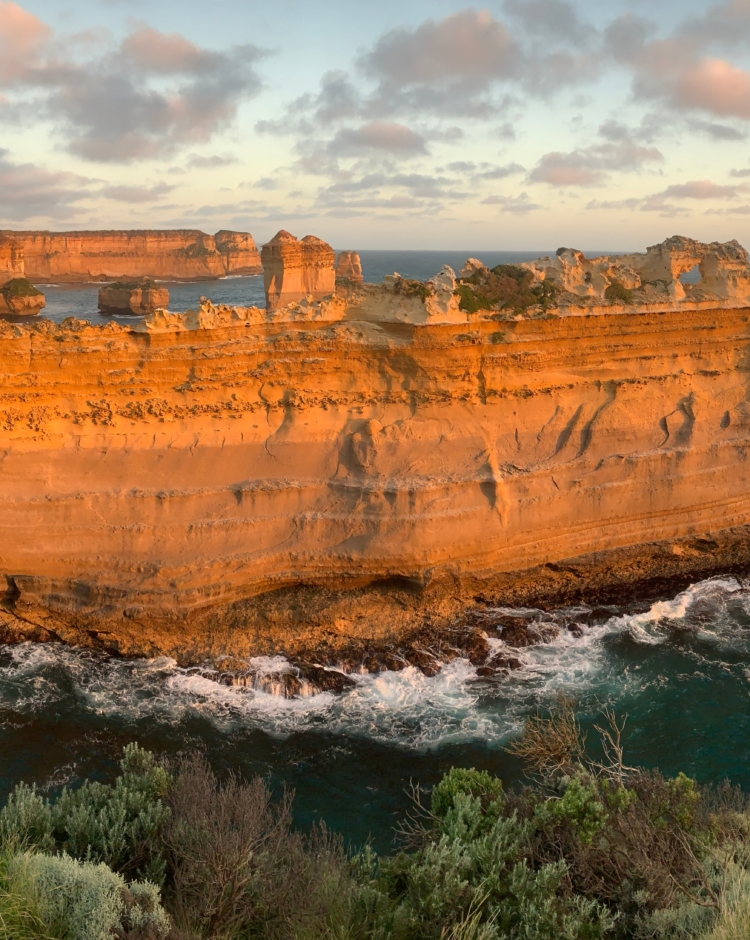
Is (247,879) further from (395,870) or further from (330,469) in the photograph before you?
(330,469)

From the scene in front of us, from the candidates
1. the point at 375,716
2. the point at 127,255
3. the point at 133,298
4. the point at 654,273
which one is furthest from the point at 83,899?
the point at 127,255

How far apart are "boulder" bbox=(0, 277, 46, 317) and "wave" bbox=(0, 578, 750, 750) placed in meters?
44.6

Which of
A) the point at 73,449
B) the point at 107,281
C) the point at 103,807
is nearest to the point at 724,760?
the point at 103,807

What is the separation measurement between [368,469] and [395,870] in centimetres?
914

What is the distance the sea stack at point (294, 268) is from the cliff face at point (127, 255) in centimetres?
7297

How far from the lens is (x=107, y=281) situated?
93812 mm

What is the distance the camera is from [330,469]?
1631 centimetres

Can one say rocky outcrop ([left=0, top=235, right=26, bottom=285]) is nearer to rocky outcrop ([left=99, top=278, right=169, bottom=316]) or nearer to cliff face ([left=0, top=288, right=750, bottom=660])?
rocky outcrop ([left=99, top=278, right=169, bottom=316])

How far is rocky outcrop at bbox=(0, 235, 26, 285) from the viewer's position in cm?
6494

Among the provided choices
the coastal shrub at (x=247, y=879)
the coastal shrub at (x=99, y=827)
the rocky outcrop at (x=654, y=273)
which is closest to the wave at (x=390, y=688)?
the coastal shrub at (x=99, y=827)

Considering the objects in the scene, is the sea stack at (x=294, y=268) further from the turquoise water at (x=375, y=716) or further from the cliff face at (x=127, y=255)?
the cliff face at (x=127, y=255)

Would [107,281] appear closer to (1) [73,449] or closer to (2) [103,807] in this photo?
(1) [73,449]

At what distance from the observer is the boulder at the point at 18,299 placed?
173 feet

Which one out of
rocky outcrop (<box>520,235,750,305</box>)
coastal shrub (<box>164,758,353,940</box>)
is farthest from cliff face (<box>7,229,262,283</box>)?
coastal shrub (<box>164,758,353,940</box>)
